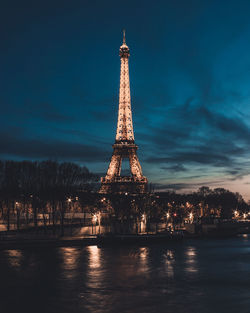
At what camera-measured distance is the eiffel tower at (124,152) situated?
114 m

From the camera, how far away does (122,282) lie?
1204 inches

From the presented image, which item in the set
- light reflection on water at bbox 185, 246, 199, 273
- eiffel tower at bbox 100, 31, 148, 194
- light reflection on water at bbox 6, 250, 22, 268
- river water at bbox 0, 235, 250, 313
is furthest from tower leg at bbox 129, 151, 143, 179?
light reflection on water at bbox 6, 250, 22, 268

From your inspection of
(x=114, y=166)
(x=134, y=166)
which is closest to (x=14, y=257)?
(x=114, y=166)

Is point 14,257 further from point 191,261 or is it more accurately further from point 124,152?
point 124,152

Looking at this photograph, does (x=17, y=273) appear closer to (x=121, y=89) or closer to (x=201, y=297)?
(x=201, y=297)

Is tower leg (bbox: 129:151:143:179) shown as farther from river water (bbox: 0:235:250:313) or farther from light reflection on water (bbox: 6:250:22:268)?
light reflection on water (bbox: 6:250:22:268)

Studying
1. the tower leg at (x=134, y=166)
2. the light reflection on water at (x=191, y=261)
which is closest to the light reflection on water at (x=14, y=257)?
the light reflection on water at (x=191, y=261)

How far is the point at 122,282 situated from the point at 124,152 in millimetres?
85985

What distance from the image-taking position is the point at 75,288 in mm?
28391

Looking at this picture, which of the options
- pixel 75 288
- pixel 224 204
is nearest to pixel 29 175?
pixel 75 288

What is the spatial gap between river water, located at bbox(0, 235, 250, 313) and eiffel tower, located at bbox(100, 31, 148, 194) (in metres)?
63.3

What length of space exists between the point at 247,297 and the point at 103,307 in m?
8.75

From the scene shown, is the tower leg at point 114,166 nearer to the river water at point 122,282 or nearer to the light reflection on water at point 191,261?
the light reflection on water at point 191,261

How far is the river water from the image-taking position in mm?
23484
